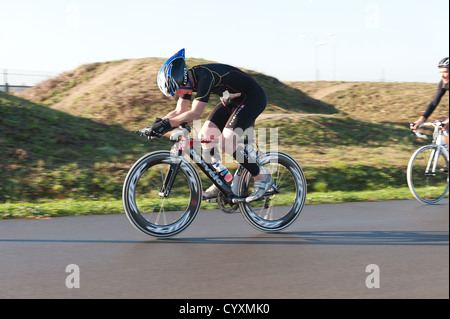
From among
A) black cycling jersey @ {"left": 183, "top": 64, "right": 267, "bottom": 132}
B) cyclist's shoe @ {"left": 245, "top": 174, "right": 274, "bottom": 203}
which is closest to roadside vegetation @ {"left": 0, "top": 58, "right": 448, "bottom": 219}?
cyclist's shoe @ {"left": 245, "top": 174, "right": 274, "bottom": 203}

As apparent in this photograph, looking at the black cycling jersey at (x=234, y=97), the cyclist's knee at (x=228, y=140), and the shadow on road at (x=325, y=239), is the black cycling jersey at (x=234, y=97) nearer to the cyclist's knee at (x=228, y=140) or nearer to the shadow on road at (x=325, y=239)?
the cyclist's knee at (x=228, y=140)

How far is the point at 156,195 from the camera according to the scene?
21.4 feet

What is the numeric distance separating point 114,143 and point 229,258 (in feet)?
33.2

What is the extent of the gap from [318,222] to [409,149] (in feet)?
41.2

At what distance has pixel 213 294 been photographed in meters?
4.32

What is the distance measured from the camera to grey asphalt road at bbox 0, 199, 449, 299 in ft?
14.5

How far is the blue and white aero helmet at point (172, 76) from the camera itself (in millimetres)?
5895

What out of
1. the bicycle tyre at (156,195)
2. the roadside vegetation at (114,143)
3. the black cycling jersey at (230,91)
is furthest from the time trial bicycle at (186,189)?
the roadside vegetation at (114,143)

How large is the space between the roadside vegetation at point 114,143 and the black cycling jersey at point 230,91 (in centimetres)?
245

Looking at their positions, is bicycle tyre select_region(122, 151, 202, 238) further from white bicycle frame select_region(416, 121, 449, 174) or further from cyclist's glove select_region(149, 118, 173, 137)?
white bicycle frame select_region(416, 121, 449, 174)

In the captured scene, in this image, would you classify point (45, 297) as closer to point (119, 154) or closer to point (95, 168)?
point (95, 168)

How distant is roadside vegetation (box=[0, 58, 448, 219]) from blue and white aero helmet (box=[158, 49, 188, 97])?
9.14 ft

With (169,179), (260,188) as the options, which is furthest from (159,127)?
(260,188)
